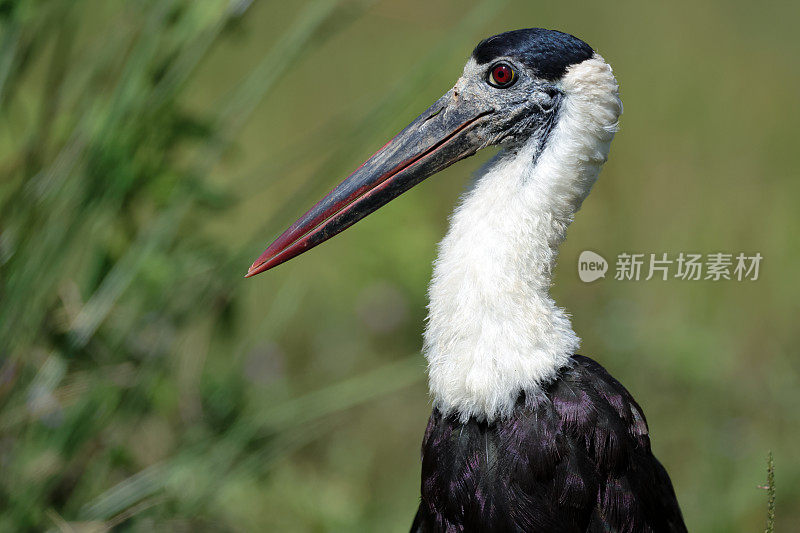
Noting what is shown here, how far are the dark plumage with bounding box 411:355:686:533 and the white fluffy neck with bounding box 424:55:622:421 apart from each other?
54 mm

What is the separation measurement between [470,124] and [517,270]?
41cm

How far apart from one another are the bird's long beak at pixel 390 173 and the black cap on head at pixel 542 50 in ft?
0.46

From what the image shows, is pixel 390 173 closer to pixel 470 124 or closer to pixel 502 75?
pixel 470 124

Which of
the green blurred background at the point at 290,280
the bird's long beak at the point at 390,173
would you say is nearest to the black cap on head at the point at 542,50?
the bird's long beak at the point at 390,173

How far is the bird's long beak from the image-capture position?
6.47 ft

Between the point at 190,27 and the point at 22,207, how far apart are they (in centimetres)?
63

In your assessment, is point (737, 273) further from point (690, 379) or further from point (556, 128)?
point (556, 128)

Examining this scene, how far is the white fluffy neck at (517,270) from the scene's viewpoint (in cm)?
182

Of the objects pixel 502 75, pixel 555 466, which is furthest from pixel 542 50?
pixel 555 466

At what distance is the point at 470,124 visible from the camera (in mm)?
2039

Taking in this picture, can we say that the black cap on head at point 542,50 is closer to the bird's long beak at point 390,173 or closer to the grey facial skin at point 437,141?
the grey facial skin at point 437,141

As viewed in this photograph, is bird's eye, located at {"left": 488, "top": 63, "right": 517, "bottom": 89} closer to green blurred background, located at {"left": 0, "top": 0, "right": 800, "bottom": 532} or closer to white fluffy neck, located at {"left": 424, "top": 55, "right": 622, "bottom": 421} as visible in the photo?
white fluffy neck, located at {"left": 424, "top": 55, "right": 622, "bottom": 421}

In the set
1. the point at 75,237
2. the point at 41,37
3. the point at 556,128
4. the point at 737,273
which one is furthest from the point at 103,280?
the point at 737,273

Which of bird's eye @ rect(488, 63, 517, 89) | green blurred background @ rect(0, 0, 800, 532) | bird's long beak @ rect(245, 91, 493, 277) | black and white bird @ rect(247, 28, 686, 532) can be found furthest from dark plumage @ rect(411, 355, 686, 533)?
green blurred background @ rect(0, 0, 800, 532)
